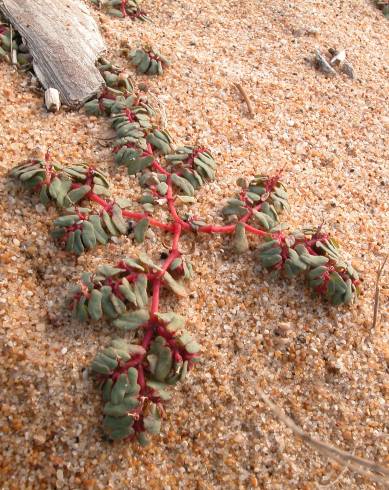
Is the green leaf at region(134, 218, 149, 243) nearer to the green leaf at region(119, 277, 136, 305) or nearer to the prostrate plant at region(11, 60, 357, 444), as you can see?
the prostrate plant at region(11, 60, 357, 444)

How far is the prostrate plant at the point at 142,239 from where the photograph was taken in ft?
6.53

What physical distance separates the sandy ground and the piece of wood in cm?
14

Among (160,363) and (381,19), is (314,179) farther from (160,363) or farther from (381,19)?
(381,19)

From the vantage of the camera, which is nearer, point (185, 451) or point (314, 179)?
point (185, 451)

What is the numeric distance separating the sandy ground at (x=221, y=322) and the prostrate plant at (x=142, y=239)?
0.08 m

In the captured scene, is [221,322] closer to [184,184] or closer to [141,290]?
[141,290]

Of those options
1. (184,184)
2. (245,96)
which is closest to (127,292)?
(184,184)

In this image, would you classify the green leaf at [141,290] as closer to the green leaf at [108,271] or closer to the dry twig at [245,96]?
the green leaf at [108,271]

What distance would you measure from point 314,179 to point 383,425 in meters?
1.44

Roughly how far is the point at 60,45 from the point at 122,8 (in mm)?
835

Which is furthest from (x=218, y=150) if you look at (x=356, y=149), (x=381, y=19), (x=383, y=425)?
(x=381, y=19)

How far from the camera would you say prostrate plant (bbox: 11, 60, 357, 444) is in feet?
6.53

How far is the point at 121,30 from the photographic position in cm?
355

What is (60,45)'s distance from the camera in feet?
10.2
